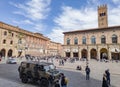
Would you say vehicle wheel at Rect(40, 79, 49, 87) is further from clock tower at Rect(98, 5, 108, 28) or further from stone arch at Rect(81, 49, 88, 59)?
clock tower at Rect(98, 5, 108, 28)

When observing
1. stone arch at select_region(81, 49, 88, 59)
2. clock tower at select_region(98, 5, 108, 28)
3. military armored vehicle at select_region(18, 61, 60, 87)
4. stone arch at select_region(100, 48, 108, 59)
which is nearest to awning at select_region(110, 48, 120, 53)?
stone arch at select_region(100, 48, 108, 59)

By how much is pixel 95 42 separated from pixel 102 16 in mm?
16607

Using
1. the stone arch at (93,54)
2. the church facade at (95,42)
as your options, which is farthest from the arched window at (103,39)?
the stone arch at (93,54)

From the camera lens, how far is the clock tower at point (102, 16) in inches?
2200

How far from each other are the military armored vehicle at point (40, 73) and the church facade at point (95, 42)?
116ft

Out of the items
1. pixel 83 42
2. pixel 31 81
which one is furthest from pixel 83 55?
pixel 31 81

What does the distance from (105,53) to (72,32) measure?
14299mm

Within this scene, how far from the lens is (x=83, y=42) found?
49062mm

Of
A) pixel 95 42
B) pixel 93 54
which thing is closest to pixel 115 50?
pixel 95 42

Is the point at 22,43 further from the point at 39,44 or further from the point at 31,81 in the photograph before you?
the point at 31,81

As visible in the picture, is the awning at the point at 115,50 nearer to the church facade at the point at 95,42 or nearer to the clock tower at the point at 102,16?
the church facade at the point at 95,42

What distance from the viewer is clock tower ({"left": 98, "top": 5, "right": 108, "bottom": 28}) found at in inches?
2200

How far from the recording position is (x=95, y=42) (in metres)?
46.4

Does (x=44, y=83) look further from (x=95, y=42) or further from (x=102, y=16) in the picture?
(x=102, y=16)
